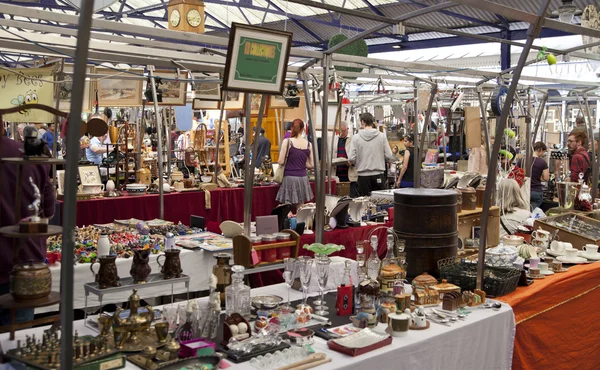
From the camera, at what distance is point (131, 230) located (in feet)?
16.6

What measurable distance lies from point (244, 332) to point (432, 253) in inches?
60.0

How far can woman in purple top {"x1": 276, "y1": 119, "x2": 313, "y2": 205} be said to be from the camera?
7.15 metres

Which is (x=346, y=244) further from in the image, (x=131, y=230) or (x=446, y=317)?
(x=446, y=317)

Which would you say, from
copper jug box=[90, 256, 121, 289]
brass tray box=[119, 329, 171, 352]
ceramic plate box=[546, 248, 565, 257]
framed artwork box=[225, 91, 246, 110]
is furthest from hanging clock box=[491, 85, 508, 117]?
framed artwork box=[225, 91, 246, 110]

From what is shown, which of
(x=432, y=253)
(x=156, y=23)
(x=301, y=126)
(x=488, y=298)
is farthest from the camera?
(x=156, y=23)

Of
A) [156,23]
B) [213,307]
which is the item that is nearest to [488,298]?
[213,307]

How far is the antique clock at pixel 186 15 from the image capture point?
19.7 feet

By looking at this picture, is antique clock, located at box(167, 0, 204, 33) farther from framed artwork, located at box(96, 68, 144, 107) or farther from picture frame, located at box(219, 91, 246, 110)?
picture frame, located at box(219, 91, 246, 110)

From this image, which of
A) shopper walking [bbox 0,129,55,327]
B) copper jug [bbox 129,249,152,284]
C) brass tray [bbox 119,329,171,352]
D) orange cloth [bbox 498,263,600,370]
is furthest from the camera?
orange cloth [bbox 498,263,600,370]

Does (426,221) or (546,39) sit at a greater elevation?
(546,39)

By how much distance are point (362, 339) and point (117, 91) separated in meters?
4.62

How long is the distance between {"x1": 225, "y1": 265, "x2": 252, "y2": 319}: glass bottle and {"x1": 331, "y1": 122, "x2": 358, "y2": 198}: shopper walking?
20.0ft

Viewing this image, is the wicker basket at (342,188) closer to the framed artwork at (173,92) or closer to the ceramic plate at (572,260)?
the framed artwork at (173,92)

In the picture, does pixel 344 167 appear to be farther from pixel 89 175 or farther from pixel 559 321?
pixel 559 321
